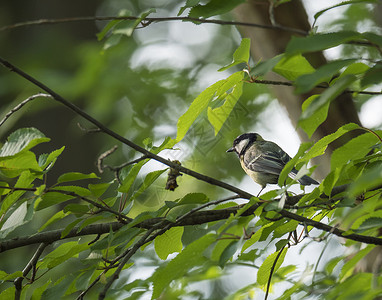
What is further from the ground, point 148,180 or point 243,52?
point 243,52

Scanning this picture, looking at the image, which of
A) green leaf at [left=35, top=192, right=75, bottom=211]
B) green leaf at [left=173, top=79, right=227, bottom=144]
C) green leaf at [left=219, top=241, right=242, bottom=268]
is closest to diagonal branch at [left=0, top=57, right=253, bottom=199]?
green leaf at [left=219, top=241, right=242, bottom=268]

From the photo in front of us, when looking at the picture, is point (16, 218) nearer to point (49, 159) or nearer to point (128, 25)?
point (49, 159)

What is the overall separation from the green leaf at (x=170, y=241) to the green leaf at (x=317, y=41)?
3.29ft

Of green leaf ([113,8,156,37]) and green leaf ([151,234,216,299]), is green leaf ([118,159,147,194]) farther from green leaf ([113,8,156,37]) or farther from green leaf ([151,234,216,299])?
green leaf ([113,8,156,37])

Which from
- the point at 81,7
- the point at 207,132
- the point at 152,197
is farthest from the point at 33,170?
the point at 81,7

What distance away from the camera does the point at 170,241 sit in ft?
6.11

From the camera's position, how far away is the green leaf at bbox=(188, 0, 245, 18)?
1.27 meters

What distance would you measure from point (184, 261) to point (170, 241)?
1.47 feet

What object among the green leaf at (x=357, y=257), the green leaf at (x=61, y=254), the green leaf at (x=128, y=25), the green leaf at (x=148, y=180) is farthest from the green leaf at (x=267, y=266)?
the green leaf at (x=128, y=25)

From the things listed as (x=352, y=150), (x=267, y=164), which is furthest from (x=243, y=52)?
(x=267, y=164)

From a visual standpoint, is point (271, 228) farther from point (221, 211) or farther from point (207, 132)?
point (207, 132)

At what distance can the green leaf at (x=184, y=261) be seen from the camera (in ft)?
4.61

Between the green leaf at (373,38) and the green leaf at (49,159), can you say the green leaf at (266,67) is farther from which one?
the green leaf at (49,159)

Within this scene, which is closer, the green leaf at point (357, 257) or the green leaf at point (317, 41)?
the green leaf at point (317, 41)
